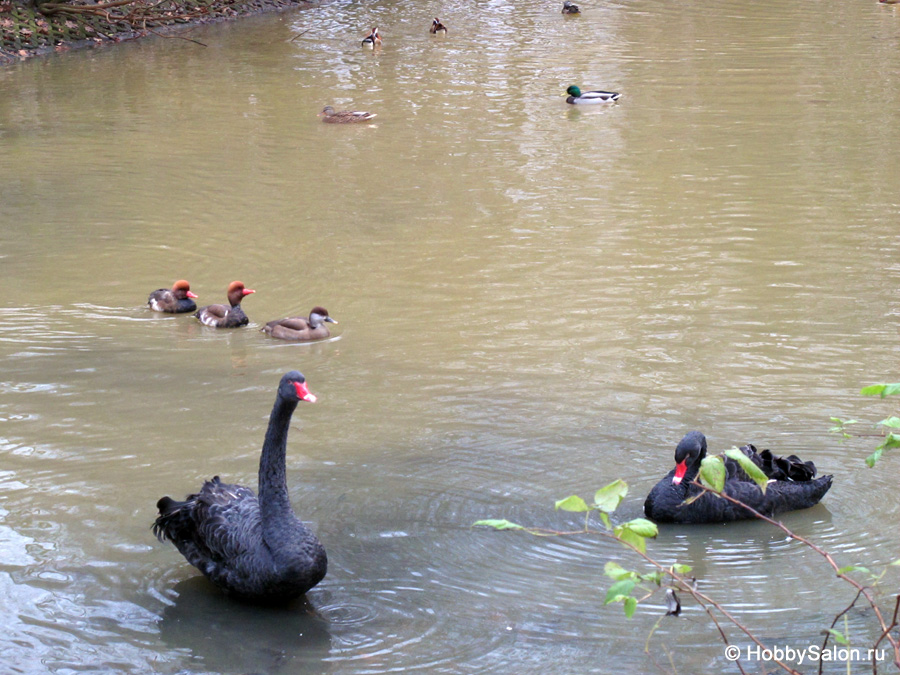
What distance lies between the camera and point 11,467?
6762mm

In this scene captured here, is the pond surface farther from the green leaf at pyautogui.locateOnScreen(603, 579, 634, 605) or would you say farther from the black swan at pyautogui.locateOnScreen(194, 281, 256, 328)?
the green leaf at pyautogui.locateOnScreen(603, 579, 634, 605)

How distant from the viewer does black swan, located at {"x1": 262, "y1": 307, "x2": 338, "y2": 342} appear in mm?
9203

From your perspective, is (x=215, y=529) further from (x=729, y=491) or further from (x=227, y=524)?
(x=729, y=491)

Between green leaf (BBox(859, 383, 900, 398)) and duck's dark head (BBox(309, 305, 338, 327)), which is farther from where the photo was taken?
duck's dark head (BBox(309, 305, 338, 327))

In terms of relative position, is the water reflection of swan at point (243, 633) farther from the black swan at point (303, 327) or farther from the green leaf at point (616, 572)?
the black swan at point (303, 327)

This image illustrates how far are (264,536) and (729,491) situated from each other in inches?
112

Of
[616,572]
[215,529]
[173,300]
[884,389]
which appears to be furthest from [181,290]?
[884,389]

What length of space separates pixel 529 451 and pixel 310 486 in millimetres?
1478

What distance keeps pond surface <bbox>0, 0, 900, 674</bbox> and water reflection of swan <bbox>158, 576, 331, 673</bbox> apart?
0.06ft

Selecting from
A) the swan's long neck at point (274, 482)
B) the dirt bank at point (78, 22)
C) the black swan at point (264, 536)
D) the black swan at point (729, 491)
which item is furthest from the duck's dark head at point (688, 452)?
the dirt bank at point (78, 22)

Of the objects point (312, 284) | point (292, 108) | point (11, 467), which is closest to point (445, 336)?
point (312, 284)

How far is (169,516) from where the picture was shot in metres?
5.50

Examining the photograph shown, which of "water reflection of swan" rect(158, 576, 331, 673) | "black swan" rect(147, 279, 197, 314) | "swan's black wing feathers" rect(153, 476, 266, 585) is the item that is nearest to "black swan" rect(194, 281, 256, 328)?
"black swan" rect(147, 279, 197, 314)

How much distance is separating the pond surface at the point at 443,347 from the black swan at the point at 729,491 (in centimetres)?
11
